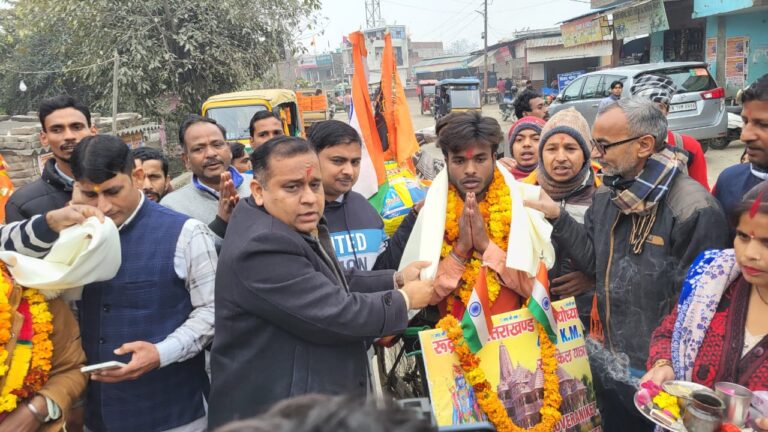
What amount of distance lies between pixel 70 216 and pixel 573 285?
228cm

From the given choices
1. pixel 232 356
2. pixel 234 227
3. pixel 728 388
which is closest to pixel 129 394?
pixel 232 356

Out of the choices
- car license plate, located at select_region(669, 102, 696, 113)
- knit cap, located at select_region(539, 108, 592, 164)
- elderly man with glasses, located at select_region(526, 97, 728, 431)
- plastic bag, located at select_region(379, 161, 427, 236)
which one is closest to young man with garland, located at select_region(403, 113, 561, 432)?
elderly man with glasses, located at select_region(526, 97, 728, 431)

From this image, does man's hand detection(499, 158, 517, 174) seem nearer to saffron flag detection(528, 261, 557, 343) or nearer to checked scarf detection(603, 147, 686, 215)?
checked scarf detection(603, 147, 686, 215)

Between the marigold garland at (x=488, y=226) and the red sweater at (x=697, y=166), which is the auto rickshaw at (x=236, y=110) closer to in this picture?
the red sweater at (x=697, y=166)

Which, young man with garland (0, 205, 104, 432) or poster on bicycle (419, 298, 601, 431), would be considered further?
poster on bicycle (419, 298, 601, 431)

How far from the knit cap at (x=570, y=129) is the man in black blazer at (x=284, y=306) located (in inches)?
63.3

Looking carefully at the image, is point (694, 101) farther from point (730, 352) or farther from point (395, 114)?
point (730, 352)

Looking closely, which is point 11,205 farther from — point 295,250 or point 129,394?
point 295,250

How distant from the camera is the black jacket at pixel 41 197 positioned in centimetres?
285

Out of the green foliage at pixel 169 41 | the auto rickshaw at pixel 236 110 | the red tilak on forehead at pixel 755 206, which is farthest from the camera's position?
the green foliage at pixel 169 41

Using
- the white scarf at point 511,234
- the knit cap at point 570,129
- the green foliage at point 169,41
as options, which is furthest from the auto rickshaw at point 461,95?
the white scarf at point 511,234

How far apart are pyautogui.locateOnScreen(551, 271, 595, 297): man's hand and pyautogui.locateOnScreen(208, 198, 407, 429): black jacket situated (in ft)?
3.91

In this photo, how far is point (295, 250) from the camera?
1.78 metres

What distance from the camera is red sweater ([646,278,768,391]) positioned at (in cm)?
169
